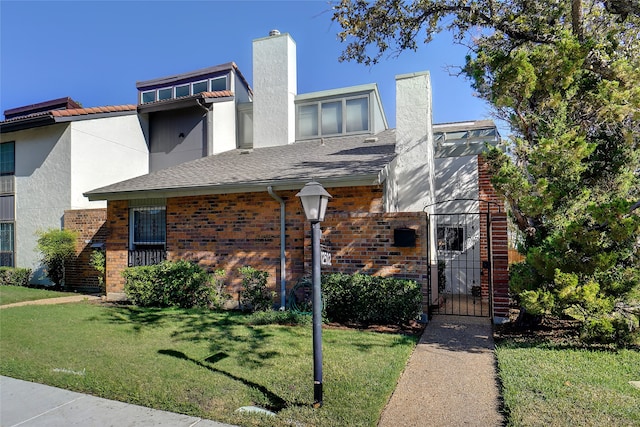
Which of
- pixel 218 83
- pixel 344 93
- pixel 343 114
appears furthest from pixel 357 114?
pixel 218 83

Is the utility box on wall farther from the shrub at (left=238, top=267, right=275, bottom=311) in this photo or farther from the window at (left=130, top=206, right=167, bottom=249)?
the window at (left=130, top=206, right=167, bottom=249)

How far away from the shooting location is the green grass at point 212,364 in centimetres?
359

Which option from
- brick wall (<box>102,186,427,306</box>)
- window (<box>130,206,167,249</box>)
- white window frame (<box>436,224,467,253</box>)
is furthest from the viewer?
white window frame (<box>436,224,467,253</box>)

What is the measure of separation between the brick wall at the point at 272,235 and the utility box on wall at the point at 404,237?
78mm

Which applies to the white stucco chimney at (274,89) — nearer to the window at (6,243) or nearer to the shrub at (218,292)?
the shrub at (218,292)

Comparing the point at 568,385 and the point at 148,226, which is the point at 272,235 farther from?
the point at 568,385

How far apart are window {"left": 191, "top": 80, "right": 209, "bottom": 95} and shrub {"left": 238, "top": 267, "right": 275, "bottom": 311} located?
10.4 meters

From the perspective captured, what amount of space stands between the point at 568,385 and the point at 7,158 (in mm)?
18294

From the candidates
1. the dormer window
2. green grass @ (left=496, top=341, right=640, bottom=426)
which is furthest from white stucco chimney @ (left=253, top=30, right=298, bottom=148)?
green grass @ (left=496, top=341, right=640, bottom=426)

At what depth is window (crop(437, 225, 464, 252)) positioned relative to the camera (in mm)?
10375

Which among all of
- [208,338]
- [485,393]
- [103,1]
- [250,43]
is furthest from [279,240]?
[250,43]

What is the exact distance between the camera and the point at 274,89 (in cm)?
1346

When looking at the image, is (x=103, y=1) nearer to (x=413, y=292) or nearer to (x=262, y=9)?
(x=262, y=9)

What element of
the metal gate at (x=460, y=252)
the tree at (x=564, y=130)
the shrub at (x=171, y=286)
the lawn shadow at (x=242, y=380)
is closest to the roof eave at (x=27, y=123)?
the shrub at (x=171, y=286)
